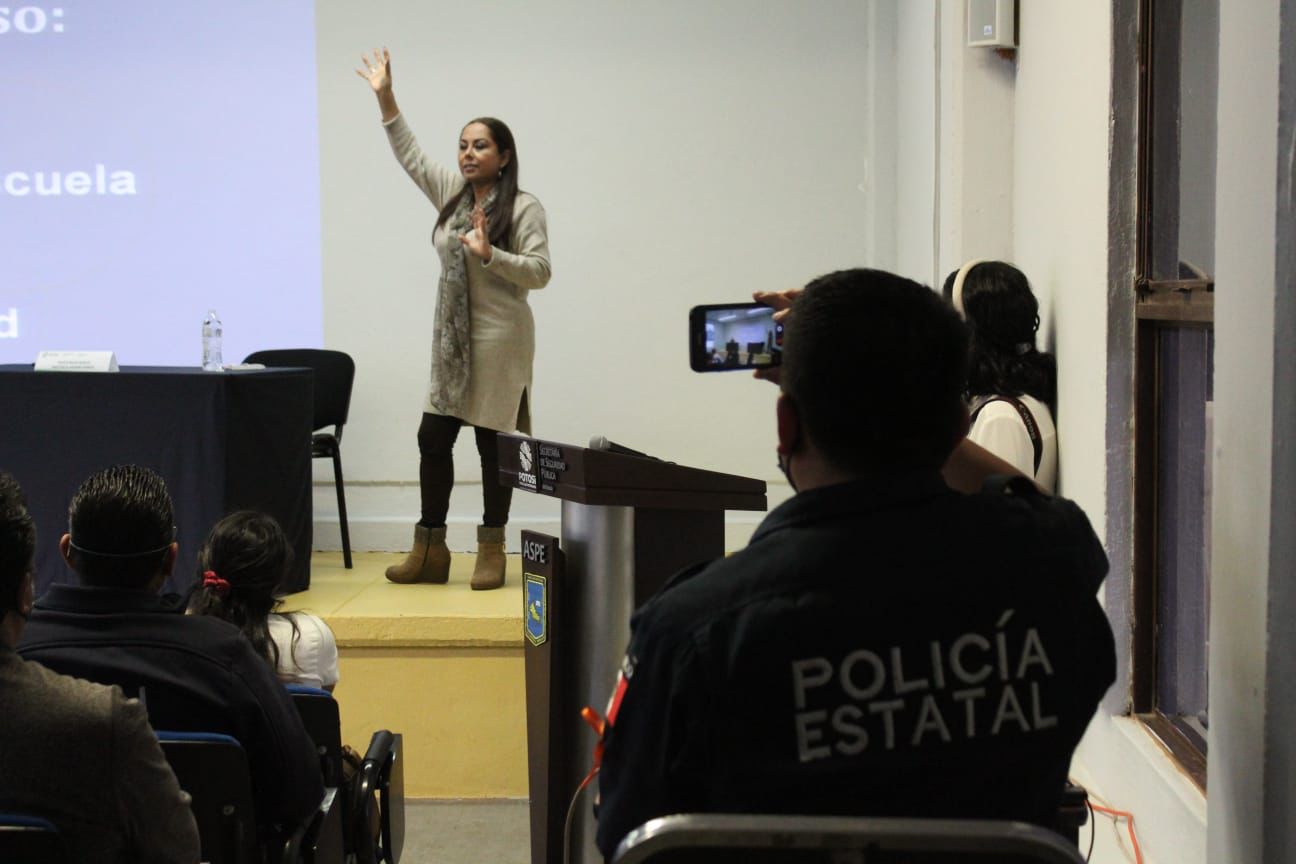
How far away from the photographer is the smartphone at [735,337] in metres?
1.71

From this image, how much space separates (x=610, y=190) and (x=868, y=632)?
14.8 ft

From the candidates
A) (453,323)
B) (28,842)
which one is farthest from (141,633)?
(453,323)

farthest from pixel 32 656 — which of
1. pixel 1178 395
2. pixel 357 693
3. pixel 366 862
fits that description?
pixel 357 693

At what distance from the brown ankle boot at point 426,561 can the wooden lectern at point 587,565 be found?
2101 millimetres

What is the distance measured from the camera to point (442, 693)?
3906mm

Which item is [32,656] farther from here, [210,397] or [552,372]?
[552,372]

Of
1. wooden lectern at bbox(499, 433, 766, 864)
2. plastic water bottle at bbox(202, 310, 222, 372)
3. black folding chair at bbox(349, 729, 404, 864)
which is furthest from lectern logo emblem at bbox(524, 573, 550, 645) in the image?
plastic water bottle at bbox(202, 310, 222, 372)

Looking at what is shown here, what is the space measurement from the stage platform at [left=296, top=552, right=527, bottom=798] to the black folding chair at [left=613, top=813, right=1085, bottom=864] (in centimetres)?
288

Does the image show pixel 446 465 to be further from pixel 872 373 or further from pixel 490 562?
pixel 872 373

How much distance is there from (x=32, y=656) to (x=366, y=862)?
0.73 meters

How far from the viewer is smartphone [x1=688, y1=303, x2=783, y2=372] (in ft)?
5.63

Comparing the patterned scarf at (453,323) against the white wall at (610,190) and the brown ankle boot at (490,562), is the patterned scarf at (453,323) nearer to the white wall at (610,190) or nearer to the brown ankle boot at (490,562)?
the brown ankle boot at (490,562)

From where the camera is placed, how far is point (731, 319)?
1.73 meters

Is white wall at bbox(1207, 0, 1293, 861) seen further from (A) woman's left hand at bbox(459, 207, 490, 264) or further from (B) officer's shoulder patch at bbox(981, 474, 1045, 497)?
(A) woman's left hand at bbox(459, 207, 490, 264)
